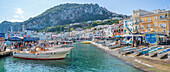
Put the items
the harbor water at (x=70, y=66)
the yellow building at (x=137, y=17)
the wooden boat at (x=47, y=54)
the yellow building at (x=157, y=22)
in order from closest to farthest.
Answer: the harbor water at (x=70, y=66) < the wooden boat at (x=47, y=54) < the yellow building at (x=157, y=22) < the yellow building at (x=137, y=17)

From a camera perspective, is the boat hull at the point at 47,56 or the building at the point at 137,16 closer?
the boat hull at the point at 47,56

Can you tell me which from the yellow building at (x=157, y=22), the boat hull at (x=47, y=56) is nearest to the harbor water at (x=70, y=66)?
the boat hull at (x=47, y=56)

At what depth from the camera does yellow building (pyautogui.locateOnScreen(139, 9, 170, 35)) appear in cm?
4369

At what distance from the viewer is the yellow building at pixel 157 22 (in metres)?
43.7

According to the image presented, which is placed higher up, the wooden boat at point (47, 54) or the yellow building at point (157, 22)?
the yellow building at point (157, 22)

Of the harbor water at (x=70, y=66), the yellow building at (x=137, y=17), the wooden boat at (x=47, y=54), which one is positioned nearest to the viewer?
the harbor water at (x=70, y=66)

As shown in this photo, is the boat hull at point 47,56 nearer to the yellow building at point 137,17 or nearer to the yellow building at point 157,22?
the yellow building at point 157,22

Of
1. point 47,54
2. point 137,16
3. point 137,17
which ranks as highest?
point 137,16

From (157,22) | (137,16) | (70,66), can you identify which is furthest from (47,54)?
(137,16)

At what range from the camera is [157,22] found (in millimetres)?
45531

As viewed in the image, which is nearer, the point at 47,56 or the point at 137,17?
the point at 47,56

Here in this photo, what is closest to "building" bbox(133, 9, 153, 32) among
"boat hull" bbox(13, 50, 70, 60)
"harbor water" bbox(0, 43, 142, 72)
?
"harbor water" bbox(0, 43, 142, 72)

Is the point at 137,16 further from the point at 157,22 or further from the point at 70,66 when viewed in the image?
the point at 70,66

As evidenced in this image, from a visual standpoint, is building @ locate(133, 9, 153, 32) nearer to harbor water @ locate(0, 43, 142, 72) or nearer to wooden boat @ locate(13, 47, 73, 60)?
harbor water @ locate(0, 43, 142, 72)
